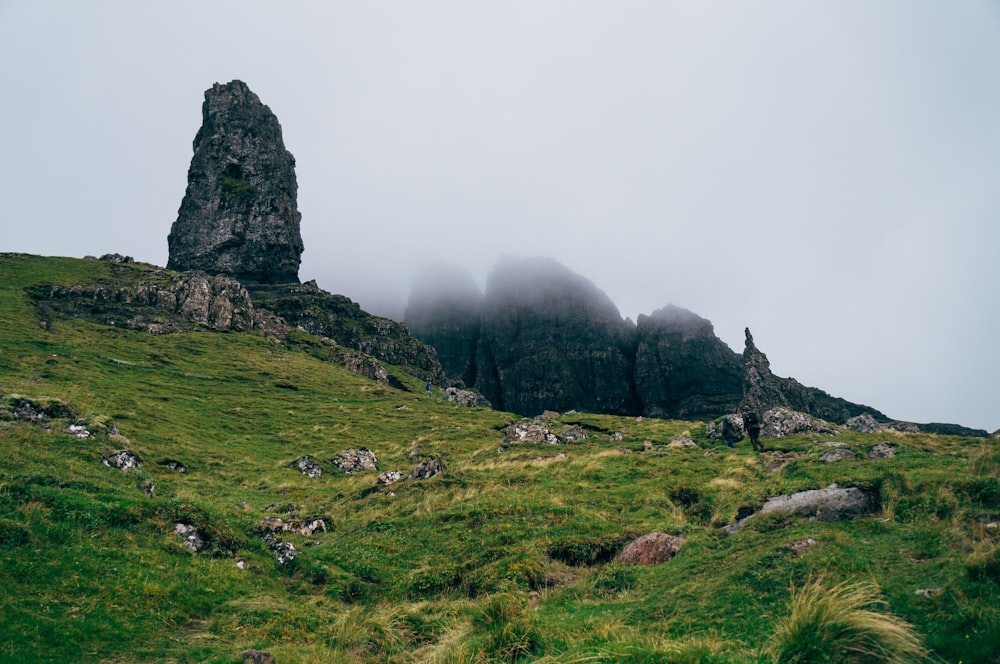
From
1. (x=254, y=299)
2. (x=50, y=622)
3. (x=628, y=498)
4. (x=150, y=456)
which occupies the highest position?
(x=254, y=299)

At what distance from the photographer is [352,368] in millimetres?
96438

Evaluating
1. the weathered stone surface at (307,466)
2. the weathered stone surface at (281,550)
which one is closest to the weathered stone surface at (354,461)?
the weathered stone surface at (307,466)

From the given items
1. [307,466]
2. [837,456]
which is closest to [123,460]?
[307,466]

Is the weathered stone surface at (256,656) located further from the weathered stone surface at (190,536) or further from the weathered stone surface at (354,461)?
the weathered stone surface at (354,461)

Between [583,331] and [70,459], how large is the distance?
162831mm

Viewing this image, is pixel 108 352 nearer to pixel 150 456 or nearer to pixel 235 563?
pixel 150 456

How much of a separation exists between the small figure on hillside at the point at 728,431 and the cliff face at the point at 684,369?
11104 cm

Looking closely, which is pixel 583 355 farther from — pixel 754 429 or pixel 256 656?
pixel 256 656

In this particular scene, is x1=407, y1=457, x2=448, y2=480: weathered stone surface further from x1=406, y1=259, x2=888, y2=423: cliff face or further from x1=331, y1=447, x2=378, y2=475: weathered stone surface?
x1=406, y1=259, x2=888, y2=423: cliff face

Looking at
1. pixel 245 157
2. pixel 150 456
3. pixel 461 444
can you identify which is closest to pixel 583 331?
pixel 245 157

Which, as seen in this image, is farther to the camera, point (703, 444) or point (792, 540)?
point (703, 444)

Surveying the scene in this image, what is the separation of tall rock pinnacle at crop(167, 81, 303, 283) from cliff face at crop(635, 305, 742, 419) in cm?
10920

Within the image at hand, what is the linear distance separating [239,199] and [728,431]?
465 feet

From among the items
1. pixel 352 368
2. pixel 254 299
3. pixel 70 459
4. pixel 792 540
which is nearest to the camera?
pixel 792 540
